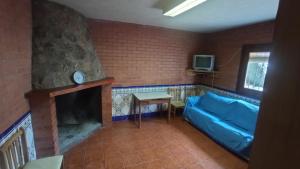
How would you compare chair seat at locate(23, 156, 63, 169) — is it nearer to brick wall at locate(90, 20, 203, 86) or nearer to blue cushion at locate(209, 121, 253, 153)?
brick wall at locate(90, 20, 203, 86)

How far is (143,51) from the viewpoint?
139 inches

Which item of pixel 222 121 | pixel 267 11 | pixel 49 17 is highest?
pixel 267 11

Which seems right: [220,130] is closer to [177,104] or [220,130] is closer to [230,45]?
[177,104]

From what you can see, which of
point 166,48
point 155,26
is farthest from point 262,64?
point 155,26

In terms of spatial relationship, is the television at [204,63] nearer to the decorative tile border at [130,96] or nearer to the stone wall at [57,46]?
the decorative tile border at [130,96]

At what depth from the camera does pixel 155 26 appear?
353 cm

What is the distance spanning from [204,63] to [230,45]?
70cm

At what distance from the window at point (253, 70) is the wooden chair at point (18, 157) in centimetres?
348

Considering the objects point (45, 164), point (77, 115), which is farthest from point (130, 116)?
point (45, 164)

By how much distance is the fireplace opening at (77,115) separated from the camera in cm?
269

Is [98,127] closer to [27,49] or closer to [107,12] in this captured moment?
[27,49]

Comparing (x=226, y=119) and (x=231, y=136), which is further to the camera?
(x=226, y=119)

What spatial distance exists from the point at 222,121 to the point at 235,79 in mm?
1132

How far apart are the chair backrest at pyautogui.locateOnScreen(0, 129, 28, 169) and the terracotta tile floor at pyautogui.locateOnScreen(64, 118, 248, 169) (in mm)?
686
